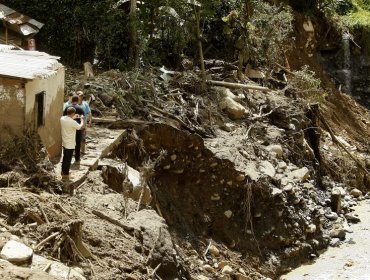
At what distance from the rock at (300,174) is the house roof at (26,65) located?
601 cm

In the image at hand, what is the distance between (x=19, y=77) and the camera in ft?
27.8

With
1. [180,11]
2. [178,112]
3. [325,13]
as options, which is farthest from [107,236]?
[325,13]

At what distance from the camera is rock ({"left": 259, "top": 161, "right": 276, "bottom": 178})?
12570 mm

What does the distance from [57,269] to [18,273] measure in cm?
81

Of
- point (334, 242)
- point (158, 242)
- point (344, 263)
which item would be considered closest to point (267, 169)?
point (334, 242)

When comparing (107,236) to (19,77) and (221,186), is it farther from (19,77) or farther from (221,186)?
(221,186)

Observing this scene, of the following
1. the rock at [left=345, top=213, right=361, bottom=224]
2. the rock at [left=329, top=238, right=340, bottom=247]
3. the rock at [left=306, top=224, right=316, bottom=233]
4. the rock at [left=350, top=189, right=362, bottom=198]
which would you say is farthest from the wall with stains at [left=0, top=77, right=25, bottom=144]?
the rock at [left=350, top=189, right=362, bottom=198]

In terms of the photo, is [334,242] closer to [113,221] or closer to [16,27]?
[113,221]

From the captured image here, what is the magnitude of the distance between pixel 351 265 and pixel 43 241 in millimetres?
6870

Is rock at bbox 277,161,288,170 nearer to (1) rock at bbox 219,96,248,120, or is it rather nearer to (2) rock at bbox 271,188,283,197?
(2) rock at bbox 271,188,283,197

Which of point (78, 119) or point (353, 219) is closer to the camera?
point (78, 119)

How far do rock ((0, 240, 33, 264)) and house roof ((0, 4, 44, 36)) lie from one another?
10101mm

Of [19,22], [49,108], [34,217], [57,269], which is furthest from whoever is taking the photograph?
[19,22]

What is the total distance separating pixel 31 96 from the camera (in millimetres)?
8953
